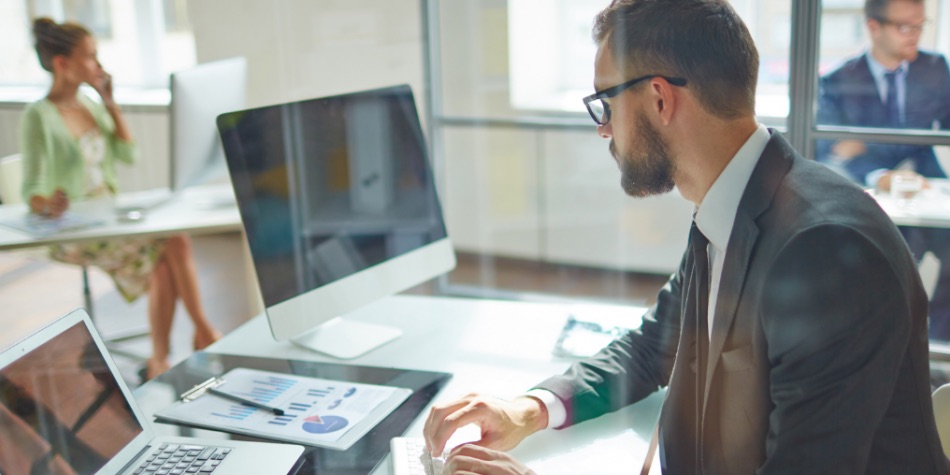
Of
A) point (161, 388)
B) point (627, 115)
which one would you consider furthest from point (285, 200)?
point (627, 115)

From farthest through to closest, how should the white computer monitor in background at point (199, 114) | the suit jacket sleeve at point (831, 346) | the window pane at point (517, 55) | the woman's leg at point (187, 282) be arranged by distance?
1. the window pane at point (517, 55)
2. the woman's leg at point (187, 282)
3. the white computer monitor in background at point (199, 114)
4. the suit jacket sleeve at point (831, 346)

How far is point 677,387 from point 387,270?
62 centimetres

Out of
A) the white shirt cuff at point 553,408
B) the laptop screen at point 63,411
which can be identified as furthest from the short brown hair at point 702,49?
the laptop screen at point 63,411

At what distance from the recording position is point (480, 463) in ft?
3.42

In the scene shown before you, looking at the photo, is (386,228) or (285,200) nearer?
(285,200)

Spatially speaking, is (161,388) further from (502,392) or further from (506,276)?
(506,276)

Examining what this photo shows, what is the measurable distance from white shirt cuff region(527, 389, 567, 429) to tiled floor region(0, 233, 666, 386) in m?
1.49

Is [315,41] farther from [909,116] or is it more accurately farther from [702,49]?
[702,49]

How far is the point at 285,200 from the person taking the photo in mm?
1466

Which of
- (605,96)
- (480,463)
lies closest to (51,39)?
(605,96)

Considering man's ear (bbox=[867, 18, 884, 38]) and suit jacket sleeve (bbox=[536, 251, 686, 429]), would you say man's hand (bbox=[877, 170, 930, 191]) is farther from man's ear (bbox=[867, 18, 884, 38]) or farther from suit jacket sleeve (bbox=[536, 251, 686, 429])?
suit jacket sleeve (bbox=[536, 251, 686, 429])

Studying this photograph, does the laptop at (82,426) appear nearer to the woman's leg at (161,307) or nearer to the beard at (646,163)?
the beard at (646,163)

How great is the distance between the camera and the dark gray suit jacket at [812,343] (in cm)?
91

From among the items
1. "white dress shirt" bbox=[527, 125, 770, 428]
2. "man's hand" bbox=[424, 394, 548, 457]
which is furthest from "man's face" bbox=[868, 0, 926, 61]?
"man's hand" bbox=[424, 394, 548, 457]
